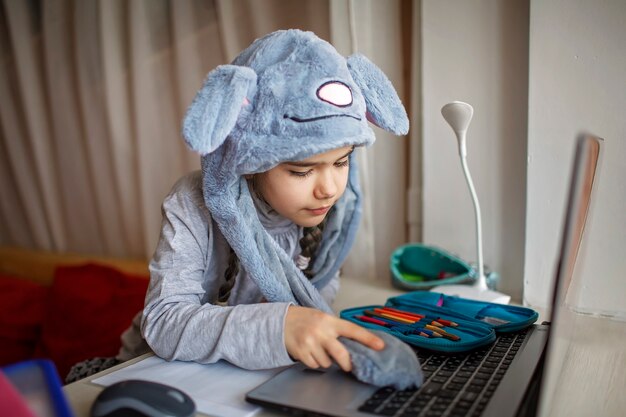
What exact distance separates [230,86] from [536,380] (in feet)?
1.63

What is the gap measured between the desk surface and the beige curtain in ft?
1.73

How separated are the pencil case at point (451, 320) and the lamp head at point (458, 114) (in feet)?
0.97

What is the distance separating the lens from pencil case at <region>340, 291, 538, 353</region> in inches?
29.7

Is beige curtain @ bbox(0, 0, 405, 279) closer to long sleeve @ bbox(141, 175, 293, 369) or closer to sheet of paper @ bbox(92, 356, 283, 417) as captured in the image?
long sleeve @ bbox(141, 175, 293, 369)

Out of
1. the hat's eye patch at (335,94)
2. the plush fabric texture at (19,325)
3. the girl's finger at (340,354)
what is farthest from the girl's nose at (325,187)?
the plush fabric texture at (19,325)

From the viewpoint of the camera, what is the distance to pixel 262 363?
0.71 metres

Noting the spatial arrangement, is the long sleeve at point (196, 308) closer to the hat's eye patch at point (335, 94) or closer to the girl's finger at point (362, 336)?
the girl's finger at point (362, 336)

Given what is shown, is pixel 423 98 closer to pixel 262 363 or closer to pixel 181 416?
pixel 262 363

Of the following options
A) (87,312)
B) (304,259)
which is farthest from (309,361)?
(87,312)

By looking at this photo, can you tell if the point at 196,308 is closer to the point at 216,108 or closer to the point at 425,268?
the point at 216,108

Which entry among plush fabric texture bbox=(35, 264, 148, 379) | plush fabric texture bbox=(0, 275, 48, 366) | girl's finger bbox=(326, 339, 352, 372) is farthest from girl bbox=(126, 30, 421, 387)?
plush fabric texture bbox=(0, 275, 48, 366)

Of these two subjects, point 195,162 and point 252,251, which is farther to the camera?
point 195,162

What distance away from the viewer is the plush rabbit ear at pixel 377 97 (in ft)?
2.78

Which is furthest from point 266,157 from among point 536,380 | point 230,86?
point 536,380
